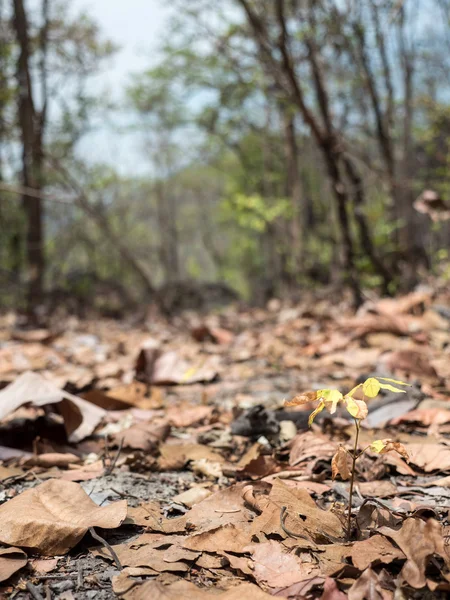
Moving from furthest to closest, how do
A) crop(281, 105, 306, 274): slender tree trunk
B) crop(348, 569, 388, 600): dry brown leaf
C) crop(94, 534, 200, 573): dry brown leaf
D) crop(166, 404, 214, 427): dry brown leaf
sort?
1. crop(281, 105, 306, 274): slender tree trunk
2. crop(166, 404, 214, 427): dry brown leaf
3. crop(94, 534, 200, 573): dry brown leaf
4. crop(348, 569, 388, 600): dry brown leaf

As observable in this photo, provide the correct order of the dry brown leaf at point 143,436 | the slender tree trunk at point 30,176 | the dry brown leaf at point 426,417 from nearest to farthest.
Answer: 1. the dry brown leaf at point 143,436
2. the dry brown leaf at point 426,417
3. the slender tree trunk at point 30,176

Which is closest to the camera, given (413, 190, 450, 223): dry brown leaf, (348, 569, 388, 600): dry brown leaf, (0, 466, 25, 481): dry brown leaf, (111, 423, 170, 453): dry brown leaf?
(348, 569, 388, 600): dry brown leaf

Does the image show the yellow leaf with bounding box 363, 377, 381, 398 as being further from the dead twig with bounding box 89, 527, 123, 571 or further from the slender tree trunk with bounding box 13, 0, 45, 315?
the slender tree trunk with bounding box 13, 0, 45, 315

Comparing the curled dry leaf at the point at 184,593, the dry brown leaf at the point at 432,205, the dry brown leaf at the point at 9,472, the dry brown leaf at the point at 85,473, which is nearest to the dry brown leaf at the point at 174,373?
the dry brown leaf at the point at 85,473

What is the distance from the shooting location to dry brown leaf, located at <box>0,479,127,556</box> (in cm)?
103

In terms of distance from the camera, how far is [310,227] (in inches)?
655

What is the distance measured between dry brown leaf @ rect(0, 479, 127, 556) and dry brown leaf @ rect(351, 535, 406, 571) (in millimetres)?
465

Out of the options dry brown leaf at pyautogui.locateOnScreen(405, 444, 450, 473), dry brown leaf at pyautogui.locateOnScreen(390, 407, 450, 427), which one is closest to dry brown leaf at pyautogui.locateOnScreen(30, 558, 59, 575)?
dry brown leaf at pyautogui.locateOnScreen(405, 444, 450, 473)

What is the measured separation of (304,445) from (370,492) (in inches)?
10.5

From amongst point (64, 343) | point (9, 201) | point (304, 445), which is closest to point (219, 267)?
point (9, 201)

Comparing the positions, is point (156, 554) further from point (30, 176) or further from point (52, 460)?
point (30, 176)

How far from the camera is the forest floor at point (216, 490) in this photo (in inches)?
36.3

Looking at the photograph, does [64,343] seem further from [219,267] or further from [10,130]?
[219,267]

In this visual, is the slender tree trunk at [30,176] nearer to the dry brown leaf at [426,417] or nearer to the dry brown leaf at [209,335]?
the dry brown leaf at [209,335]
